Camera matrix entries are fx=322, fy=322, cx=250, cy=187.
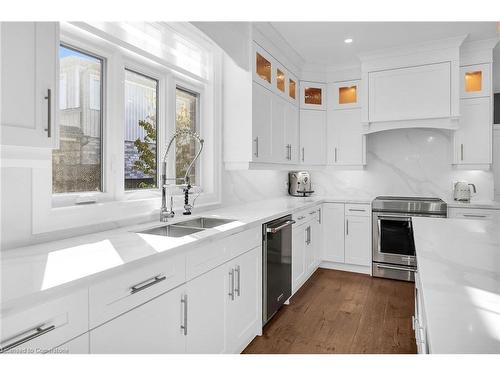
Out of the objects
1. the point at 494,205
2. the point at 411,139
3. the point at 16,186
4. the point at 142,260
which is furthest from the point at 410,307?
the point at 16,186

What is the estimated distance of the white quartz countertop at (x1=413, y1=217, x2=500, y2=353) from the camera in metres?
0.66

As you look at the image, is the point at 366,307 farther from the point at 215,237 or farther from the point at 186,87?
the point at 186,87

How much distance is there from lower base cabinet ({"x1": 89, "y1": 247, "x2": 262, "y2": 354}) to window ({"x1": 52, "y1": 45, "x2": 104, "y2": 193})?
37.5 inches

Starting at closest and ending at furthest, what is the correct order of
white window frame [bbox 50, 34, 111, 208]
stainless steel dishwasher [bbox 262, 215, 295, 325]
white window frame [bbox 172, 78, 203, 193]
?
white window frame [bbox 50, 34, 111, 208] < stainless steel dishwasher [bbox 262, 215, 295, 325] < white window frame [bbox 172, 78, 203, 193]

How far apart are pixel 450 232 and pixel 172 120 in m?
2.14

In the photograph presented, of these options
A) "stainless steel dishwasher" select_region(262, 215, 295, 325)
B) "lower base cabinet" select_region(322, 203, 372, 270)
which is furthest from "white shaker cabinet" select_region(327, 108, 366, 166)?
"stainless steel dishwasher" select_region(262, 215, 295, 325)

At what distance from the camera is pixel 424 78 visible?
12.5 ft

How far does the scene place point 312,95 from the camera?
4.49 metres

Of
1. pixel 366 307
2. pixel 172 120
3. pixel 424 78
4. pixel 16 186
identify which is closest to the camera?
pixel 16 186

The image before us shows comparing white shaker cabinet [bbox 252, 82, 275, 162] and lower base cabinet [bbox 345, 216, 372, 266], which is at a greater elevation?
white shaker cabinet [bbox 252, 82, 275, 162]

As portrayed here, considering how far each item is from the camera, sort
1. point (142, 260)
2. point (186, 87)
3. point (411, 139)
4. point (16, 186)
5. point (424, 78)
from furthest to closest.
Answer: point (411, 139)
point (424, 78)
point (186, 87)
point (16, 186)
point (142, 260)

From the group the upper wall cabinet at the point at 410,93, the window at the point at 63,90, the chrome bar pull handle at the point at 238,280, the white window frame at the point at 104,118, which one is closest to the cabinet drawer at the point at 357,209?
the upper wall cabinet at the point at 410,93

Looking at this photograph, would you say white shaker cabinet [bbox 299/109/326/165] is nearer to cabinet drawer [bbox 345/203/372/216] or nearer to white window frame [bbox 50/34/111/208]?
cabinet drawer [bbox 345/203/372/216]

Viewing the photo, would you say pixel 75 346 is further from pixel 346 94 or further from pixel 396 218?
pixel 346 94
